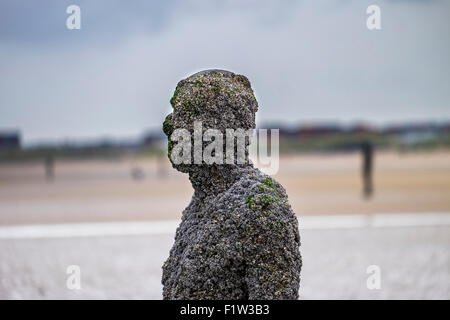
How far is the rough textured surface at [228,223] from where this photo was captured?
539 cm

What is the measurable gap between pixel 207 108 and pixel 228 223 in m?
1.12

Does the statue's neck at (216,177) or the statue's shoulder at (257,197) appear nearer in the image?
the statue's shoulder at (257,197)

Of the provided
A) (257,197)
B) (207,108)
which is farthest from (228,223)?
(207,108)

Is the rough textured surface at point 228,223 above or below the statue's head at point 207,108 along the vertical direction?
below

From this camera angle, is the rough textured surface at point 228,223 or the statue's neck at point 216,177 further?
the statue's neck at point 216,177

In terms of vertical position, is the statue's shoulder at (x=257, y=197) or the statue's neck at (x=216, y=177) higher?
the statue's neck at (x=216, y=177)

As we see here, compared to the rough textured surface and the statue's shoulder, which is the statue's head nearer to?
the rough textured surface

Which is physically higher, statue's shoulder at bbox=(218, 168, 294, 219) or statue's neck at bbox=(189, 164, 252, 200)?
statue's neck at bbox=(189, 164, 252, 200)

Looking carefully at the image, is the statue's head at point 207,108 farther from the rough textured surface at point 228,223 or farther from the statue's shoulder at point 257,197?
the statue's shoulder at point 257,197

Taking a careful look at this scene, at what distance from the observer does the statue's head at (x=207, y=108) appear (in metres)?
5.74

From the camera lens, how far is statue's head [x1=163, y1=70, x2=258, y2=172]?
5738 millimetres

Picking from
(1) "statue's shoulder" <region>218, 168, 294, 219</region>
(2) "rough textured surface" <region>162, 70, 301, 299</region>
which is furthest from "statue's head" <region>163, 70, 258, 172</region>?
(1) "statue's shoulder" <region>218, 168, 294, 219</region>

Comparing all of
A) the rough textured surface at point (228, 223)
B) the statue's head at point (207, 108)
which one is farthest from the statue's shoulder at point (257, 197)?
the statue's head at point (207, 108)

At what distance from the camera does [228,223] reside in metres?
5.48
